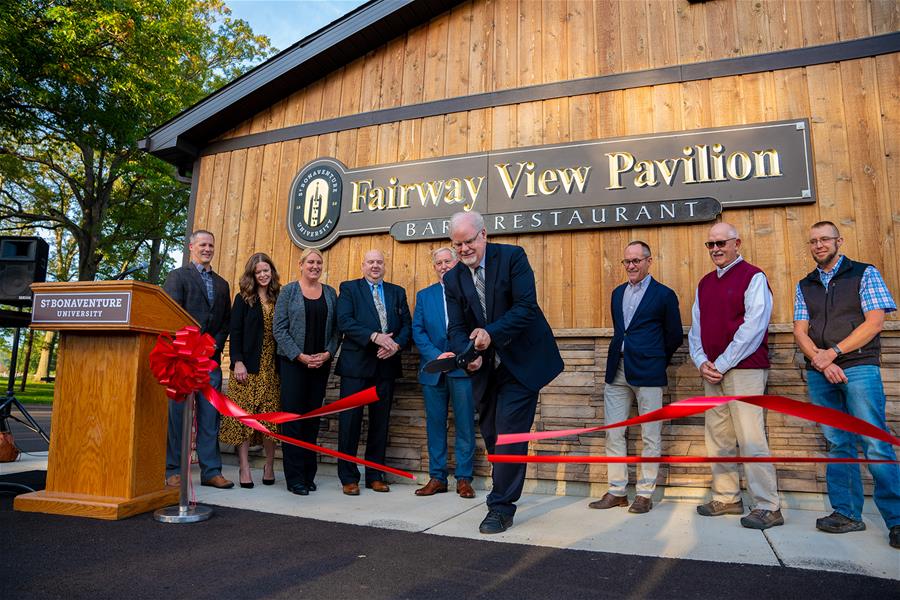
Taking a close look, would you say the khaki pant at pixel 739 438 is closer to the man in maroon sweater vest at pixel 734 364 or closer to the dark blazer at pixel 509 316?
the man in maroon sweater vest at pixel 734 364

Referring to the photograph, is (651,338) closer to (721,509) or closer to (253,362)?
(721,509)

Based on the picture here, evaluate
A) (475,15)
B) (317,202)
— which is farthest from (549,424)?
(475,15)

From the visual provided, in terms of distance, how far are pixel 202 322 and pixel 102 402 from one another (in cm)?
127

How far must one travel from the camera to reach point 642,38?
16.1 feet

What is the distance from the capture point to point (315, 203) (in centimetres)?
580

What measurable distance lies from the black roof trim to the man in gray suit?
2.22 meters

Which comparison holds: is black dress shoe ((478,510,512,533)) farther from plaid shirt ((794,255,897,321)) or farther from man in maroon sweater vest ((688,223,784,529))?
plaid shirt ((794,255,897,321))

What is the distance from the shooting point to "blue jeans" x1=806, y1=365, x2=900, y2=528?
3006 millimetres

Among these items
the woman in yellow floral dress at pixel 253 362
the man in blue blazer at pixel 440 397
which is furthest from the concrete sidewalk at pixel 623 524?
the woman in yellow floral dress at pixel 253 362

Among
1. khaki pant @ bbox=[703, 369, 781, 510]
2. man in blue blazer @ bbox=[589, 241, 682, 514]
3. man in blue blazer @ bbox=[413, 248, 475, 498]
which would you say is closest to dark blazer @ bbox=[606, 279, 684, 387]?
man in blue blazer @ bbox=[589, 241, 682, 514]

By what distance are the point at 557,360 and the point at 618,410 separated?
38.6 inches

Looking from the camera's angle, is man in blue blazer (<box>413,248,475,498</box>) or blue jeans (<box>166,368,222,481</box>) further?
blue jeans (<box>166,368,222,481</box>)

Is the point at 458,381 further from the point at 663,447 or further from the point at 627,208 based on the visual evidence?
the point at 627,208

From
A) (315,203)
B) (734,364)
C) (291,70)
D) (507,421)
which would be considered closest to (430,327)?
(507,421)
